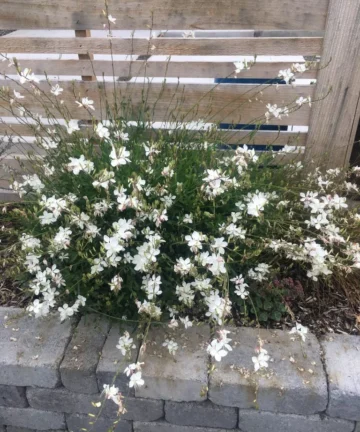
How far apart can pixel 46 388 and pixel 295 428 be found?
101 cm

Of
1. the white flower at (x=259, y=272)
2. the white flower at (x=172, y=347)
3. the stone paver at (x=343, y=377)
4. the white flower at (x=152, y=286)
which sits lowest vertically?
the stone paver at (x=343, y=377)

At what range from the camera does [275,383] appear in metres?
1.67

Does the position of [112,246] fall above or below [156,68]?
below

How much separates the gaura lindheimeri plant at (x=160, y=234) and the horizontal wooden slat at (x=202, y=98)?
29cm

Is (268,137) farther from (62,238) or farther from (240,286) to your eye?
(62,238)

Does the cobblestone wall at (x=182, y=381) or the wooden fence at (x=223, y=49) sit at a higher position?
the wooden fence at (x=223, y=49)

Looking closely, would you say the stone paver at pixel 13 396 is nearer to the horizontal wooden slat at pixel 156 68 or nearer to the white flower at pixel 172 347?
the white flower at pixel 172 347

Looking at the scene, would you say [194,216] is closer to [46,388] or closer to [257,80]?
[46,388]

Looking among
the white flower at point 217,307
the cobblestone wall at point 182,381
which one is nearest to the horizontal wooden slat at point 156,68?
the white flower at point 217,307

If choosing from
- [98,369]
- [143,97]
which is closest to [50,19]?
[143,97]

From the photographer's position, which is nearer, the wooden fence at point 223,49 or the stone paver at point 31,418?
the stone paver at point 31,418

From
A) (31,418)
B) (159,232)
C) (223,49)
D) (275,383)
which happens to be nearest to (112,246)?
(159,232)

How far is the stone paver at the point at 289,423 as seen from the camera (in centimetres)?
174

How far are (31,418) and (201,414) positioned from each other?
0.76 meters
